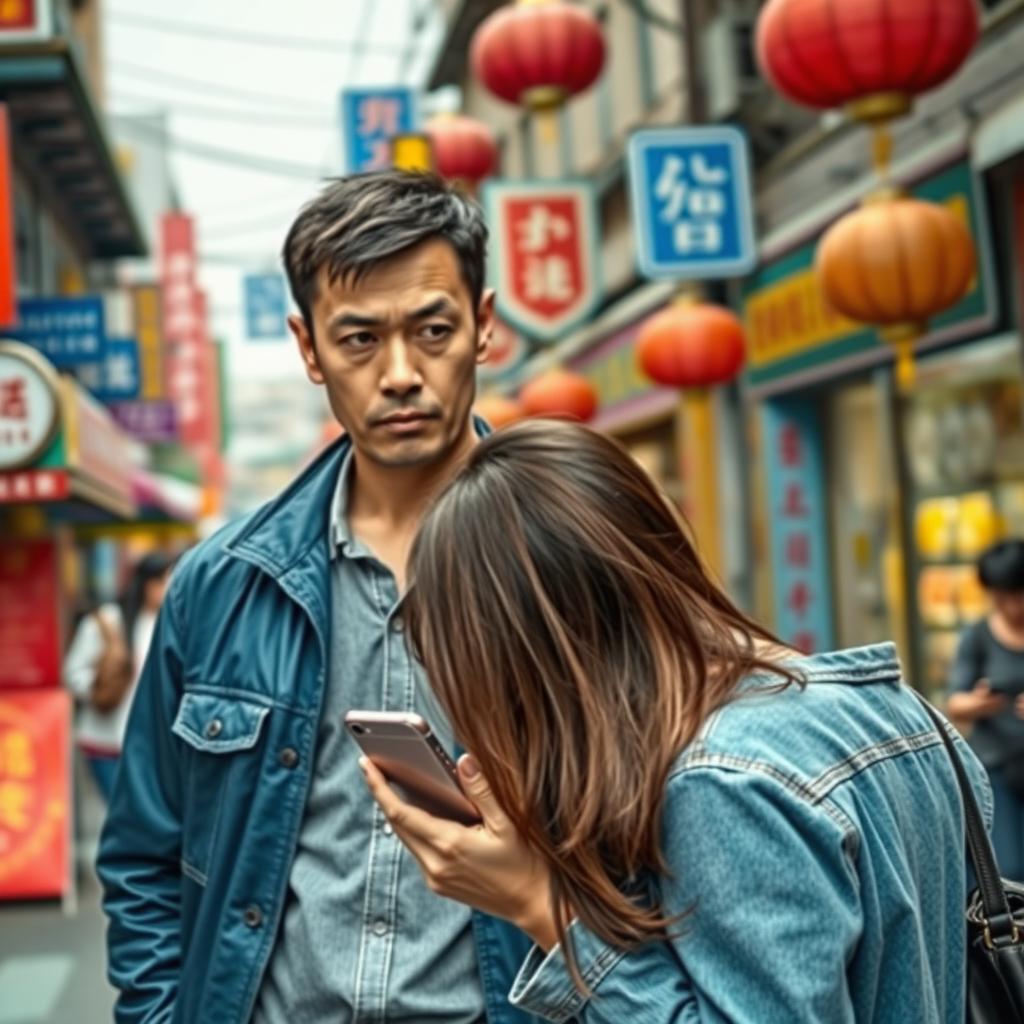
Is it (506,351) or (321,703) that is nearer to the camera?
(321,703)

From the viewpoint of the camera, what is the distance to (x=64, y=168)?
1727 centimetres

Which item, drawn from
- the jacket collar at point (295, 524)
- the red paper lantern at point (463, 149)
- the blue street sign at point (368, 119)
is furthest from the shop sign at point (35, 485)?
the jacket collar at point (295, 524)

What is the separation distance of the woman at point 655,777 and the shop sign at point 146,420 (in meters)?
20.1

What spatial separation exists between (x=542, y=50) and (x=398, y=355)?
32.0 ft

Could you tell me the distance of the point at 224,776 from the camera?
2768mm

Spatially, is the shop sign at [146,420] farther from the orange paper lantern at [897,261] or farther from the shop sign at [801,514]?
the orange paper lantern at [897,261]

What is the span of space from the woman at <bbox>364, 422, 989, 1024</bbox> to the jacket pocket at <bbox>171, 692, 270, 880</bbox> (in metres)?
0.73

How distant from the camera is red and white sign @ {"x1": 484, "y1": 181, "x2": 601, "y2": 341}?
13.9m

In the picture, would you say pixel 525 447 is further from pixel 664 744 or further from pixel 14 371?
pixel 14 371

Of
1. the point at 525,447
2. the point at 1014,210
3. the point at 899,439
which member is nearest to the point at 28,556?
the point at 899,439

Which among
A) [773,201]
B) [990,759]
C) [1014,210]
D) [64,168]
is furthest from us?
[64,168]

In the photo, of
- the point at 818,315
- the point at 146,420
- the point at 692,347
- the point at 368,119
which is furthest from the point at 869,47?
the point at 146,420

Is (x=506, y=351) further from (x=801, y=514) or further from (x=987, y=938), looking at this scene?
(x=987, y=938)

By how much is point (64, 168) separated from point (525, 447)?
16.1 meters
